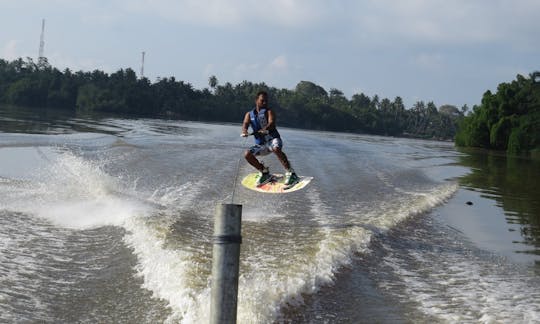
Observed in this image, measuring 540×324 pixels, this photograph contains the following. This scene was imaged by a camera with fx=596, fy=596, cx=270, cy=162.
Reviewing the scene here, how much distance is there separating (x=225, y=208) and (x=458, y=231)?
748 centimetres

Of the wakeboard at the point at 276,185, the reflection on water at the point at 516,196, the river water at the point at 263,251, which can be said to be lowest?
the river water at the point at 263,251

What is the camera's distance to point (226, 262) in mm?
3818

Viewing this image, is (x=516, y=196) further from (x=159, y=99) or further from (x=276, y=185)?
(x=159, y=99)

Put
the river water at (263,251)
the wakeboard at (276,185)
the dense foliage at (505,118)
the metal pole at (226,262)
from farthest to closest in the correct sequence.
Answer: the dense foliage at (505,118), the wakeboard at (276,185), the river water at (263,251), the metal pole at (226,262)

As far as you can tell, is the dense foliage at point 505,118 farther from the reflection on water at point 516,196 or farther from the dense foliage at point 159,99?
the dense foliage at point 159,99

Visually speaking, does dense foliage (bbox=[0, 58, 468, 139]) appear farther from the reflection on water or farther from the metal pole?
the metal pole

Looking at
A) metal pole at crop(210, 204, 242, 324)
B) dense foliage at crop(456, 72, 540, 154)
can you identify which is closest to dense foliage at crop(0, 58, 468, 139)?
→ dense foliage at crop(456, 72, 540, 154)

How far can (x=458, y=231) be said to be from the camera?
33.9 feet

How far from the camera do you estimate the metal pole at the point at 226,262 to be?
3797 mm

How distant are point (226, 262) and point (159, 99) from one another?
Result: 380ft

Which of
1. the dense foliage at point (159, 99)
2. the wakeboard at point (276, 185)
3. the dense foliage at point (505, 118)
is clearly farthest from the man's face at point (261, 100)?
the dense foliage at point (159, 99)

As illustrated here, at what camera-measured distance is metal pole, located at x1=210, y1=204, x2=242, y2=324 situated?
12.5ft

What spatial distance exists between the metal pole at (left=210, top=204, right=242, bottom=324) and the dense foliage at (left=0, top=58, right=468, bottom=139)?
294 feet

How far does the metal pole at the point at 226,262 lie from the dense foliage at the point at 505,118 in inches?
2009
